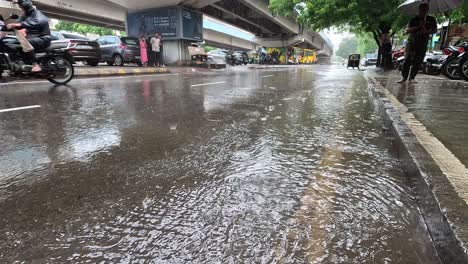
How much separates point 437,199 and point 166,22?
22.4 m

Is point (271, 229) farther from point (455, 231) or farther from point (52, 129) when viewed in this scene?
point (52, 129)

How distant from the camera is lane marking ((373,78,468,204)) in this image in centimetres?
186

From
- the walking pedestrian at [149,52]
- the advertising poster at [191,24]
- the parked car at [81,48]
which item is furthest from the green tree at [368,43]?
the parked car at [81,48]

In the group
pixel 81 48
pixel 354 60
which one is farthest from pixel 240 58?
pixel 81 48

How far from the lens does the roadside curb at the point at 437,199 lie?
142 centimetres

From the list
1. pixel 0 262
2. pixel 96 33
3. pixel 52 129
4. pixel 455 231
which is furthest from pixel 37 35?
pixel 96 33

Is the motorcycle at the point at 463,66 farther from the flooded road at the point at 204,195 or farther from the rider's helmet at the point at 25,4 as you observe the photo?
the rider's helmet at the point at 25,4

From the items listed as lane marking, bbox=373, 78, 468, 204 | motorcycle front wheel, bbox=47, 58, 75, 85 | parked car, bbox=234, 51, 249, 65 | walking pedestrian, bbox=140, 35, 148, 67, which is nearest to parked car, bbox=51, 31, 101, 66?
walking pedestrian, bbox=140, 35, 148, 67

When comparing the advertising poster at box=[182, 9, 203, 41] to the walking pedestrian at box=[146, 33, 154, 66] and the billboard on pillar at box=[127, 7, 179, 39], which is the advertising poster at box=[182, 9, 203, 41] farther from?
the walking pedestrian at box=[146, 33, 154, 66]

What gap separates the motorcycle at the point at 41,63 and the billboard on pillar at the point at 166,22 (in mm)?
14316

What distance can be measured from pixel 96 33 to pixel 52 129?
53.7 meters

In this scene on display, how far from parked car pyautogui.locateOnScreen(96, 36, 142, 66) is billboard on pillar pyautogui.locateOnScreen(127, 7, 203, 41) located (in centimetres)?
410

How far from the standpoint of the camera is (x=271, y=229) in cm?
172

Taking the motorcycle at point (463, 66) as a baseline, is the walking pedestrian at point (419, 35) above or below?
above
